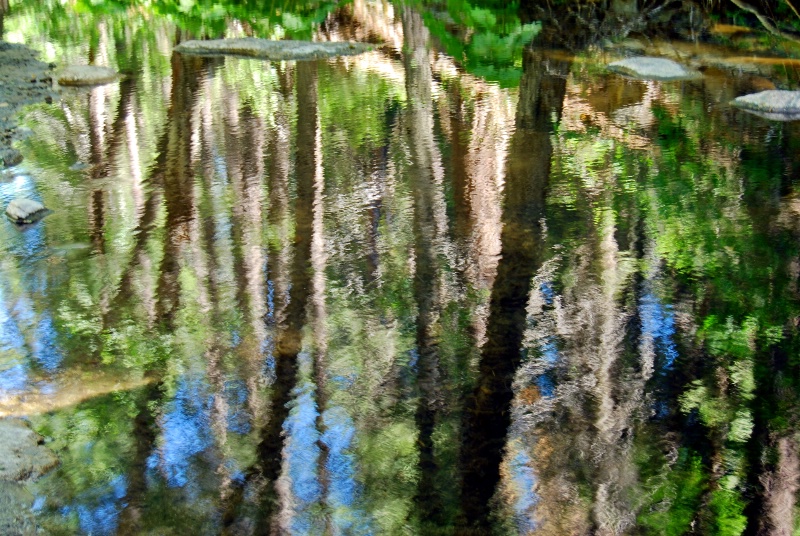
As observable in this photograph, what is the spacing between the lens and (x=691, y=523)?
3.26m

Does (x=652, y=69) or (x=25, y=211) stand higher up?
(x=652, y=69)

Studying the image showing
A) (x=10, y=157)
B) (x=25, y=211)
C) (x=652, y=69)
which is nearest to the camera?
(x=25, y=211)

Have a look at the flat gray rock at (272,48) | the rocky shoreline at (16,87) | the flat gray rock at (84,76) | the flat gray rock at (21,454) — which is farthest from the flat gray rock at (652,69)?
the flat gray rock at (21,454)

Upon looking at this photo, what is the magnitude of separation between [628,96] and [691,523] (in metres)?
6.89

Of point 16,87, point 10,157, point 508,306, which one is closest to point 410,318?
point 508,306

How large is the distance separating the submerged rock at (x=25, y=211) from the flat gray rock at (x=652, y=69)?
6530 mm

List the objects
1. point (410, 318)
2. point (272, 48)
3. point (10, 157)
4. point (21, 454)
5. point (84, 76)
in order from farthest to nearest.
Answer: point (272, 48)
point (84, 76)
point (10, 157)
point (410, 318)
point (21, 454)

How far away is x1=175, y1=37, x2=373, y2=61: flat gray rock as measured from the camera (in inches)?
490

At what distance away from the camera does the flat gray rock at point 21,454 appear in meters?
3.58

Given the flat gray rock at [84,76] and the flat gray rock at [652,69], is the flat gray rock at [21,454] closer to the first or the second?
the flat gray rock at [84,76]

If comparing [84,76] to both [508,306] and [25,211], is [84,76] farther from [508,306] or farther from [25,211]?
[508,306]

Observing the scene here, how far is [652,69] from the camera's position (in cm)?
1066

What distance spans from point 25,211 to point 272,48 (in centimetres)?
664

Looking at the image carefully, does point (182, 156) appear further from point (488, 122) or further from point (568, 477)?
point (568, 477)
